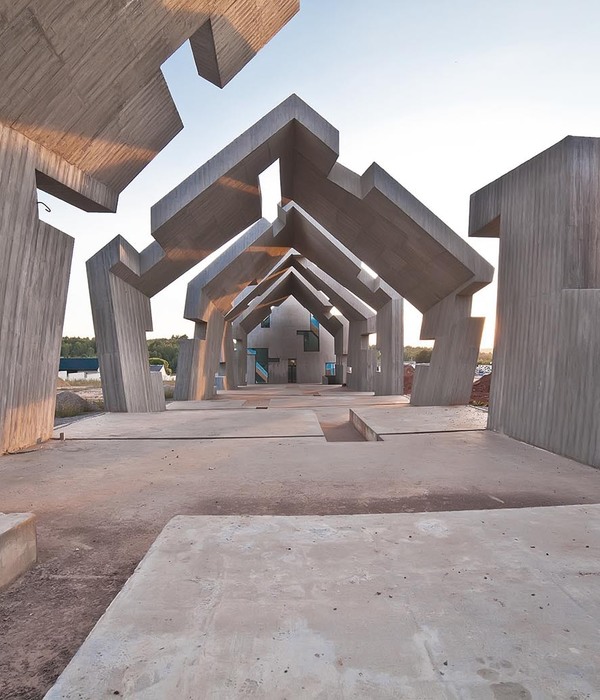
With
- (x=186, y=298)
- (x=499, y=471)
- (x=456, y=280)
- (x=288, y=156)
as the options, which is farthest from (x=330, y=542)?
(x=186, y=298)

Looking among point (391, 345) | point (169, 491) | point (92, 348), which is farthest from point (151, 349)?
point (169, 491)

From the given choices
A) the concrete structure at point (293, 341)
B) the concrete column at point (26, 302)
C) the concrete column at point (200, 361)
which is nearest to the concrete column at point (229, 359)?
the concrete column at point (200, 361)

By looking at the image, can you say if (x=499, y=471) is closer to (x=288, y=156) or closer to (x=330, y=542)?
(x=330, y=542)

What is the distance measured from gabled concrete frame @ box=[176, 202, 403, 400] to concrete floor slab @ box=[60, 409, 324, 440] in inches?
236

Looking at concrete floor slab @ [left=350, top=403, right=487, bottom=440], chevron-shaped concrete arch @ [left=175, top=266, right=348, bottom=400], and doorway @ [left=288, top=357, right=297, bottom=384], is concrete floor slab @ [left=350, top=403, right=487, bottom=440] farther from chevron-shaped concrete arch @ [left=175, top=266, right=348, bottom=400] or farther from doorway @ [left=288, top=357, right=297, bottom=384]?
doorway @ [left=288, top=357, right=297, bottom=384]

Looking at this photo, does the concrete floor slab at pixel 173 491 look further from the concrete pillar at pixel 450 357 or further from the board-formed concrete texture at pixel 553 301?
the concrete pillar at pixel 450 357

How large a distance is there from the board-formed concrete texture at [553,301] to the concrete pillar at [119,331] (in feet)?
27.8

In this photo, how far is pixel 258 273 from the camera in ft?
70.0

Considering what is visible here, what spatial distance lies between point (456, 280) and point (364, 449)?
7124mm

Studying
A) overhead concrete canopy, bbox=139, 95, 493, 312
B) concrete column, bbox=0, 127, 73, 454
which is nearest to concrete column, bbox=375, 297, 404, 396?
overhead concrete canopy, bbox=139, 95, 493, 312

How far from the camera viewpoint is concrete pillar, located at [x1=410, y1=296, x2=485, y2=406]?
12250 mm

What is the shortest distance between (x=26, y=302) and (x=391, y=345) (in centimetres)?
1430

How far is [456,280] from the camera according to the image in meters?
11.7

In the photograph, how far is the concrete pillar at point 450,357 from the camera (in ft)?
40.2
